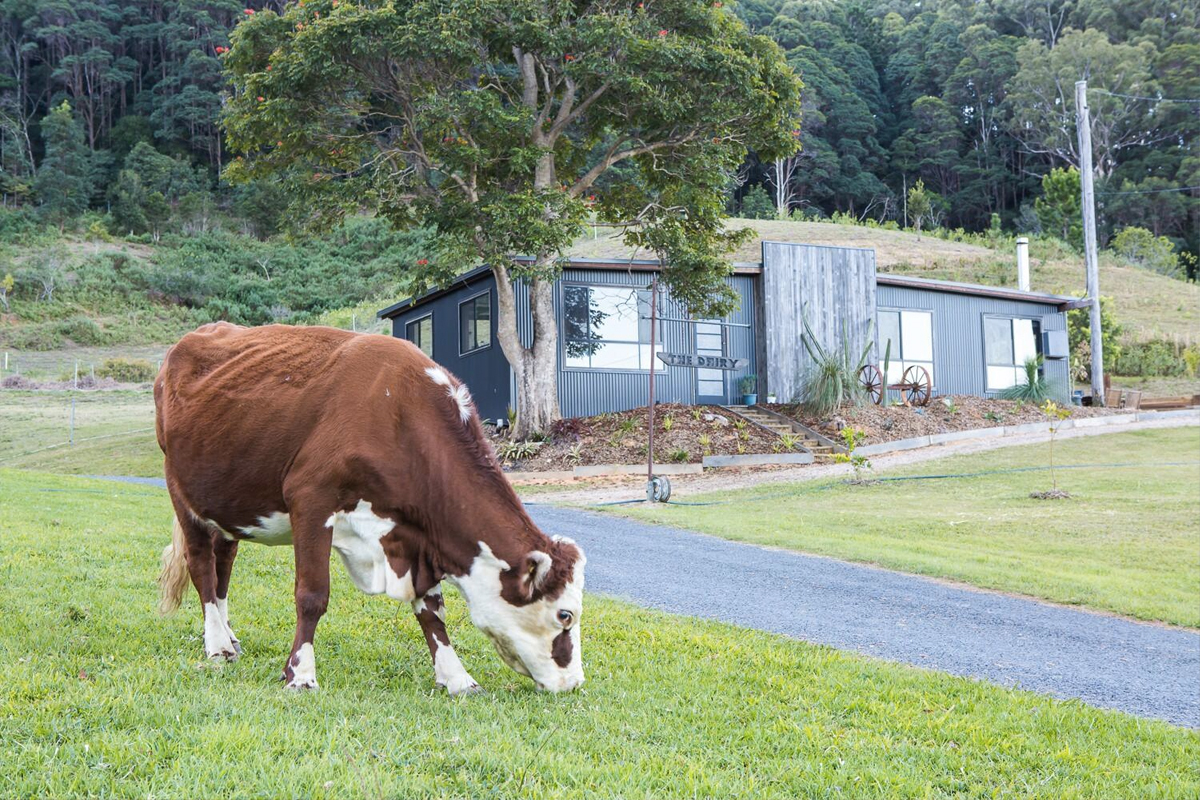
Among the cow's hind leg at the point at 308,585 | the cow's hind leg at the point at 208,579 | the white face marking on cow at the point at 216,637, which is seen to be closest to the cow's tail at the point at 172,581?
the cow's hind leg at the point at 208,579

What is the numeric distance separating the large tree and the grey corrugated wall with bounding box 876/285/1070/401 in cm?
689

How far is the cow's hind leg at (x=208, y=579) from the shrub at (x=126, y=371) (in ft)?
122

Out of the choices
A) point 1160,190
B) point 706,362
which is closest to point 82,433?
point 706,362

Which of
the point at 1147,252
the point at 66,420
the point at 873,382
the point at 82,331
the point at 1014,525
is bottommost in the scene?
the point at 1014,525

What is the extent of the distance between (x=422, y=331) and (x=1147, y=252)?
44171 millimetres

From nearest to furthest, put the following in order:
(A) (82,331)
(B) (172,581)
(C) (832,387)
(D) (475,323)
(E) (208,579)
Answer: (E) (208,579) < (B) (172,581) < (C) (832,387) < (D) (475,323) < (A) (82,331)

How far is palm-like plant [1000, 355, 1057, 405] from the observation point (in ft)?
90.7

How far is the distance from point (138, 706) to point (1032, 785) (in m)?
3.46

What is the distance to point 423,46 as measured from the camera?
18812 millimetres

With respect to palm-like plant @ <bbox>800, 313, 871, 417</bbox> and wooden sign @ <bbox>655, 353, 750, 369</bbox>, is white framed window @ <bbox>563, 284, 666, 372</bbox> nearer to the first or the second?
wooden sign @ <bbox>655, 353, 750, 369</bbox>

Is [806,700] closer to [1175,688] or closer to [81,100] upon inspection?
[1175,688]

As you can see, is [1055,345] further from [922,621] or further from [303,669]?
[303,669]

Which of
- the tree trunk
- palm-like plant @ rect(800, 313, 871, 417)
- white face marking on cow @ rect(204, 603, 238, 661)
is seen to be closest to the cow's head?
white face marking on cow @ rect(204, 603, 238, 661)

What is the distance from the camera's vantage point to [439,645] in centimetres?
496
